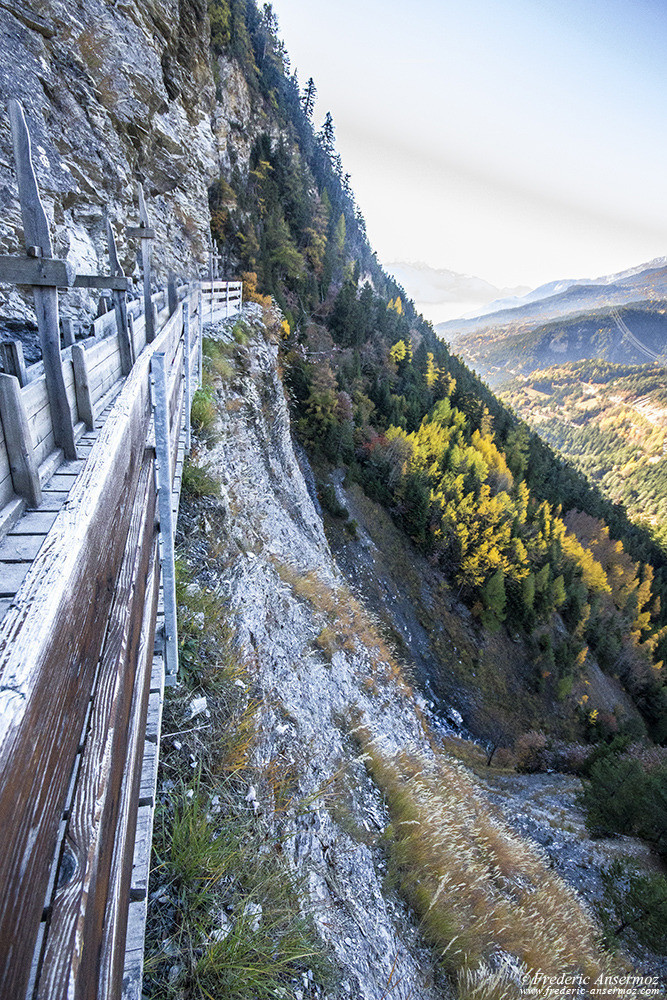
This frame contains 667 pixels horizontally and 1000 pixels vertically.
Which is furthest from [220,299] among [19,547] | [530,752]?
[530,752]

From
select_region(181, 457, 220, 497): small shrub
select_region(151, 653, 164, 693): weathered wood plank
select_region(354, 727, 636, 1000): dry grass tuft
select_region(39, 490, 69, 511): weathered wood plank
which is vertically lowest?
select_region(354, 727, 636, 1000): dry grass tuft

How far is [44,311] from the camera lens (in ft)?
7.84

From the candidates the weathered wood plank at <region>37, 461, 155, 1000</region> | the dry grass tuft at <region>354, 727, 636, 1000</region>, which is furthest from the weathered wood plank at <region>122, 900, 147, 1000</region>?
the dry grass tuft at <region>354, 727, 636, 1000</region>

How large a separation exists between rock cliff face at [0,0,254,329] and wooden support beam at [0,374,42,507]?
20.3ft

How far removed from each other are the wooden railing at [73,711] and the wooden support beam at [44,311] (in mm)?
178

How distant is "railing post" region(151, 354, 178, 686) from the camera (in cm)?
Result: 219

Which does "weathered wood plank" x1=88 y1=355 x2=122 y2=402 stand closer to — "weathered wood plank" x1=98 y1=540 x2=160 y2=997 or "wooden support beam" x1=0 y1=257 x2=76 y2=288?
"wooden support beam" x1=0 y1=257 x2=76 y2=288

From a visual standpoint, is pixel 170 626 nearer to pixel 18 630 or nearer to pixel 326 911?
pixel 18 630

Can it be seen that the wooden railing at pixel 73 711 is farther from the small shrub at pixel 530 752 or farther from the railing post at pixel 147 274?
the small shrub at pixel 530 752

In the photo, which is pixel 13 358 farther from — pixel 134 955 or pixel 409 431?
pixel 409 431

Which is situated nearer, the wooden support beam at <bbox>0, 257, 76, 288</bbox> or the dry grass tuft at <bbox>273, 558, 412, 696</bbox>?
the wooden support beam at <bbox>0, 257, 76, 288</bbox>

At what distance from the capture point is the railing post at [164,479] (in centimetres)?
219

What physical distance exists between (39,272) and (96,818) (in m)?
2.62

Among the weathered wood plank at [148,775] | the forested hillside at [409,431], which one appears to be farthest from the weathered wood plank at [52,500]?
the forested hillside at [409,431]
